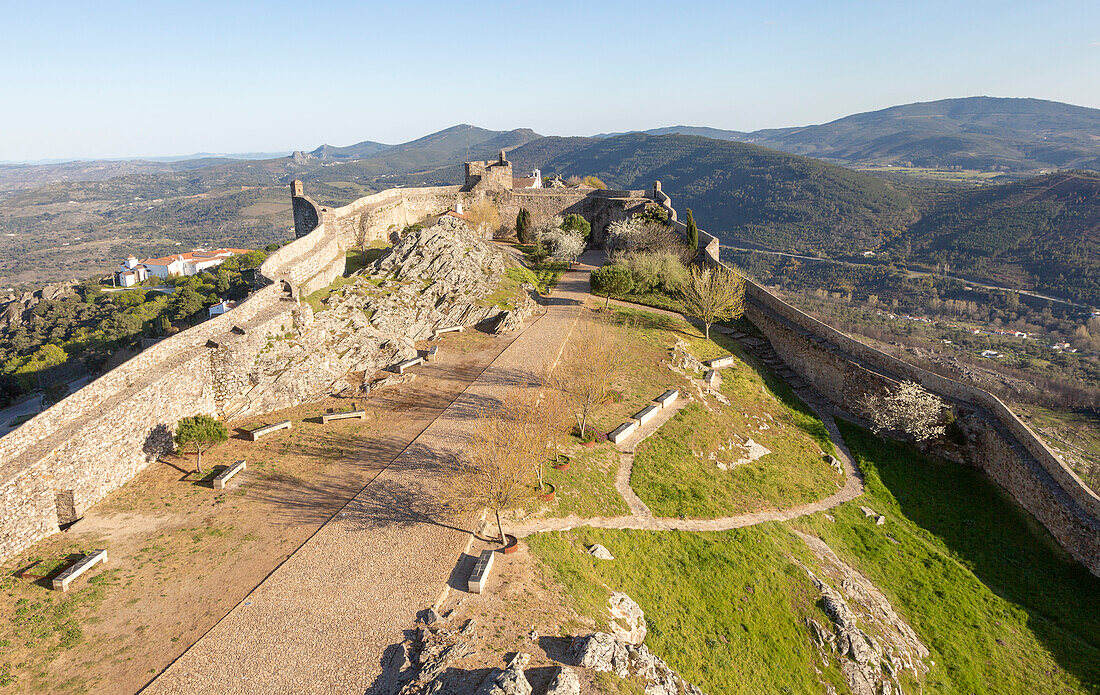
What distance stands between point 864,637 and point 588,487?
10.3m

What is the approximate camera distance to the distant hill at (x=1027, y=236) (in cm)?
10925

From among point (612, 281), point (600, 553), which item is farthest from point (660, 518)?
point (612, 281)

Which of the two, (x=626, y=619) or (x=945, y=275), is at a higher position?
(x=626, y=619)

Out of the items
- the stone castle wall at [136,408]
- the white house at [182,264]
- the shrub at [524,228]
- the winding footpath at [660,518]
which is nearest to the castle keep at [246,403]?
the stone castle wall at [136,408]

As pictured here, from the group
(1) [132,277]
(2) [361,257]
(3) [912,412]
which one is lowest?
(3) [912,412]

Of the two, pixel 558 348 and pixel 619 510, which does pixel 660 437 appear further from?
pixel 558 348

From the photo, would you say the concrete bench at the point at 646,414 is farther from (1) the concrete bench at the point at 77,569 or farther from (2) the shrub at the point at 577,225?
(2) the shrub at the point at 577,225

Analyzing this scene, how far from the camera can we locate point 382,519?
16422 millimetres

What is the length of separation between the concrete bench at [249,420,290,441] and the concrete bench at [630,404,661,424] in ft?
51.1

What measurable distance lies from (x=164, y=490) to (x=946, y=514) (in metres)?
33.1

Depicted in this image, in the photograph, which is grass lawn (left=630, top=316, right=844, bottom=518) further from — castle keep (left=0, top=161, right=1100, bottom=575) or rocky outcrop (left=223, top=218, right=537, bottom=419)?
rocky outcrop (left=223, top=218, right=537, bottom=419)

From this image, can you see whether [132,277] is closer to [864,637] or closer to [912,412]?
[912,412]

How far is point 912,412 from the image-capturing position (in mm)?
26875

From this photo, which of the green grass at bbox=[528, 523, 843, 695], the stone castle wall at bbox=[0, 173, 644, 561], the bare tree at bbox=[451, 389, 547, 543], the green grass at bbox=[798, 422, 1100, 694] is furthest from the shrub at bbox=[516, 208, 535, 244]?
the green grass at bbox=[528, 523, 843, 695]
